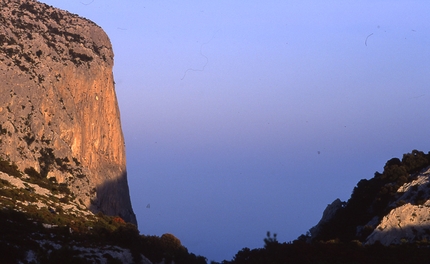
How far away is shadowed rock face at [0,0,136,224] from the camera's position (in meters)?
67.8

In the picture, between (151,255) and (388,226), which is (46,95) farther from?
(388,226)

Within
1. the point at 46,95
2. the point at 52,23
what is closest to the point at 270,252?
the point at 46,95

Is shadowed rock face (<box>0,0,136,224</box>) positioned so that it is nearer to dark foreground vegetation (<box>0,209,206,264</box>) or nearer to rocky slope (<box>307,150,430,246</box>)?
dark foreground vegetation (<box>0,209,206,264</box>)

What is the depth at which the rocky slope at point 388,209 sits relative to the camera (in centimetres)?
→ 4694

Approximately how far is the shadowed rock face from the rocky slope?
32.4 m

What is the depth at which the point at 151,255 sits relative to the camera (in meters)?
54.2

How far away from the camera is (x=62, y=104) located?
261 feet

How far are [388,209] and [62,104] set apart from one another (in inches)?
1834

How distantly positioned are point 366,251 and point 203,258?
2638cm

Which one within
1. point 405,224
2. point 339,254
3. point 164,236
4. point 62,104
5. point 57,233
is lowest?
point 339,254

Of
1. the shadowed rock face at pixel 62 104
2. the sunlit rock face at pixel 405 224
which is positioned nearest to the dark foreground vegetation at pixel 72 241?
the shadowed rock face at pixel 62 104

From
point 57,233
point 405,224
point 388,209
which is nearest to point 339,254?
point 405,224

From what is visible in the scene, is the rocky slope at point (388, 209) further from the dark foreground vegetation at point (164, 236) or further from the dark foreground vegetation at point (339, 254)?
the dark foreground vegetation at point (339, 254)

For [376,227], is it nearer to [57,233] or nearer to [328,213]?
[328,213]
